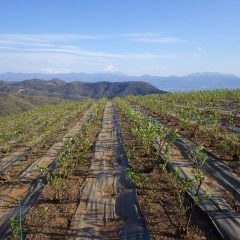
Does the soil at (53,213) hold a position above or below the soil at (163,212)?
below

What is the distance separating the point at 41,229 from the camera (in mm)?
8094

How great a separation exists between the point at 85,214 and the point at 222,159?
563 cm

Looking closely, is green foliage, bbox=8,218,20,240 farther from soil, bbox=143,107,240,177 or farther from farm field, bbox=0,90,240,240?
soil, bbox=143,107,240,177

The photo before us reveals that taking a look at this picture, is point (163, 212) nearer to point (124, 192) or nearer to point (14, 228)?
point (124, 192)

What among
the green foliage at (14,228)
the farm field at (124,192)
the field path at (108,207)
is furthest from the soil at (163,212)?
the green foliage at (14,228)

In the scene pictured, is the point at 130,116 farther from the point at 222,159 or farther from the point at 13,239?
the point at 13,239

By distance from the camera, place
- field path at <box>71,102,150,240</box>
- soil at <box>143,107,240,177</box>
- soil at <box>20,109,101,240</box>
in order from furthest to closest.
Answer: soil at <box>143,107,240,177</box> < soil at <box>20,109,101,240</box> < field path at <box>71,102,150,240</box>

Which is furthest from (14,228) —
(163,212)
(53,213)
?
(163,212)

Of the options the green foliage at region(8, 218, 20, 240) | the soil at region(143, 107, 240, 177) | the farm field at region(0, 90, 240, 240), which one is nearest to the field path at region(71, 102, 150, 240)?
the farm field at region(0, 90, 240, 240)

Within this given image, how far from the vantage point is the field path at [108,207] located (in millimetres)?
7652

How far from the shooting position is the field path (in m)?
7.65

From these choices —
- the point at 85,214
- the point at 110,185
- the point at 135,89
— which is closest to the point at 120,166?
the point at 110,185

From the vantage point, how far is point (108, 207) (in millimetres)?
9039

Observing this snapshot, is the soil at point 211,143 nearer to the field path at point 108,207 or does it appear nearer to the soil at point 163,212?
the soil at point 163,212
